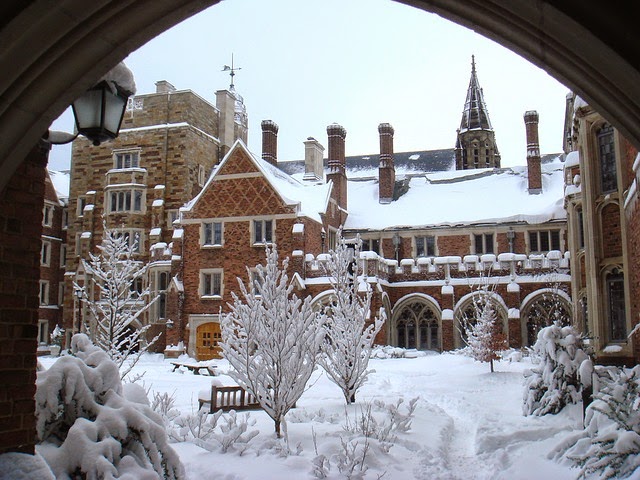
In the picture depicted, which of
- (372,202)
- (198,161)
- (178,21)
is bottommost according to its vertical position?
(178,21)

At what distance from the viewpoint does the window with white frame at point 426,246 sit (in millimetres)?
31859

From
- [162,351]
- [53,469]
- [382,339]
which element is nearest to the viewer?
[53,469]

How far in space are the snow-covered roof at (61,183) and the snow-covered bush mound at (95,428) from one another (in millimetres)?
35803

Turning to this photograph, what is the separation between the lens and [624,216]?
11883 millimetres

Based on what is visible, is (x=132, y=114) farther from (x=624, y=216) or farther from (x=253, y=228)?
(x=624, y=216)

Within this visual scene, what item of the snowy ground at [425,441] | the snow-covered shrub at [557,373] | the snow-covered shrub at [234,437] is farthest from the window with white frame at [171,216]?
the snow-covered shrub at [234,437]

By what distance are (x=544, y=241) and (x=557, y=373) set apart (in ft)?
66.7

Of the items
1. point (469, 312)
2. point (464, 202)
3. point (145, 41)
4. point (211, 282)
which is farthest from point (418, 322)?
point (145, 41)

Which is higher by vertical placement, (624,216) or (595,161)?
(595,161)

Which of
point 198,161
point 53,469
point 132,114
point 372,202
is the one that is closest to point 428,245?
point 372,202

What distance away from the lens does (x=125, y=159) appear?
1363 inches

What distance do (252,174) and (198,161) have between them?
671 centimetres

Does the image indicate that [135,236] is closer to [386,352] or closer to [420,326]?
[386,352]

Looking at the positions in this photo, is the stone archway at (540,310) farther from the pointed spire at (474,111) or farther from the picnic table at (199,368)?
the pointed spire at (474,111)
